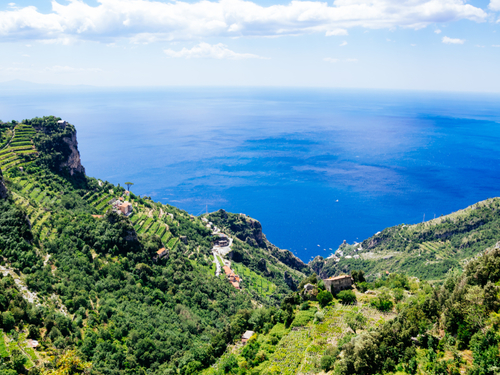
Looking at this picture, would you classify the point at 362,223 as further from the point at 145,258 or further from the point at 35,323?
the point at 35,323

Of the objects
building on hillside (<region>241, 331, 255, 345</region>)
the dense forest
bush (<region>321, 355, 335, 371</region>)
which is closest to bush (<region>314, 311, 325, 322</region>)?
the dense forest

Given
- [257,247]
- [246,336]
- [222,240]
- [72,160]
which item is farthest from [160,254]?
[257,247]

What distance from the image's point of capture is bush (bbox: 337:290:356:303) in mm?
37719

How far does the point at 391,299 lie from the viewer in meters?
36.3

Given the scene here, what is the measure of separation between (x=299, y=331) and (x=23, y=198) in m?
54.5

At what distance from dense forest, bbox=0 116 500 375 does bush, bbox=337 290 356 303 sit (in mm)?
118

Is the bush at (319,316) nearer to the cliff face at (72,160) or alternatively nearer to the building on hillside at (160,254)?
the building on hillside at (160,254)

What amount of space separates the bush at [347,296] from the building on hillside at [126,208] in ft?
191

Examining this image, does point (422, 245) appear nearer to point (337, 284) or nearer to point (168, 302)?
point (337, 284)

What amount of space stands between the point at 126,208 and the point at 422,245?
10069cm

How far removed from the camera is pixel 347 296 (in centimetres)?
3781

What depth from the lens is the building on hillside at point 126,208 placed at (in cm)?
7906

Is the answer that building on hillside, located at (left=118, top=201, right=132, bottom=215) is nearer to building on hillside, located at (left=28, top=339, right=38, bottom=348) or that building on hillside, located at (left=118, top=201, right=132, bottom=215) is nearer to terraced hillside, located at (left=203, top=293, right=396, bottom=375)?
building on hillside, located at (left=28, top=339, right=38, bottom=348)

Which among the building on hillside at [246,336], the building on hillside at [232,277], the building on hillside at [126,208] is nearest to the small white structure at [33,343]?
the building on hillside at [246,336]
